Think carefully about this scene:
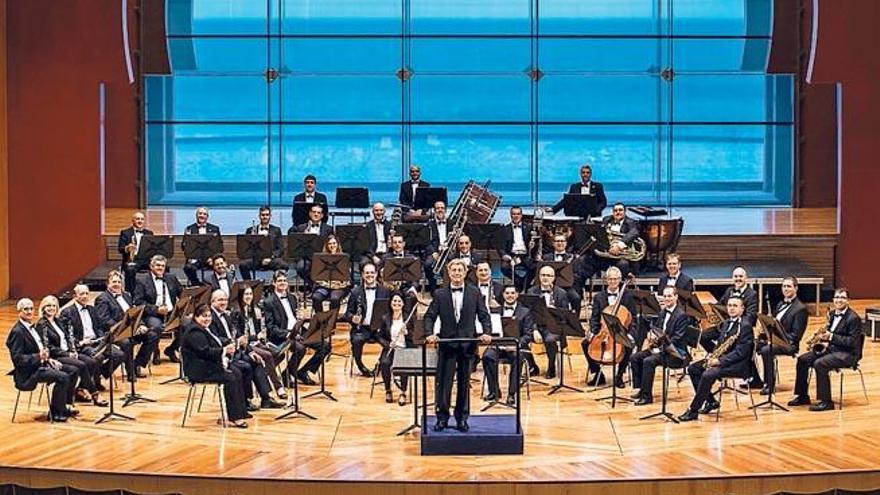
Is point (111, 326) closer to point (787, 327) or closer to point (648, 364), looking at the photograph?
point (648, 364)

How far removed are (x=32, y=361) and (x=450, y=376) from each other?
3.01 meters

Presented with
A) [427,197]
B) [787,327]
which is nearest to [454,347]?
[787,327]


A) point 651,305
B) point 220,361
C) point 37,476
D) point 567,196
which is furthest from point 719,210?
point 37,476

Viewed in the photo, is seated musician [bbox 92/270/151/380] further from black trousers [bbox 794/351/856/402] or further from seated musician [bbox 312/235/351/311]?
black trousers [bbox 794/351/856/402]

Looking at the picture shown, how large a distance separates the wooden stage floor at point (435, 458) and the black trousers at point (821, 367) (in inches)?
9.9

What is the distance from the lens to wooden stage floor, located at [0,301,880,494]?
1152 cm

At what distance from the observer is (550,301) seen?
47.7 ft

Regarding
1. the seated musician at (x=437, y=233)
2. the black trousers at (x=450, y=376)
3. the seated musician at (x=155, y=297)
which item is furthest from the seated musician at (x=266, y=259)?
the black trousers at (x=450, y=376)

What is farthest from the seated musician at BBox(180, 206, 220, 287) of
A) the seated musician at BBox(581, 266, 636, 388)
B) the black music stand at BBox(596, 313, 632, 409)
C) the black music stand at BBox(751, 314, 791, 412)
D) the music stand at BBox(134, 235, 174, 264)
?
the black music stand at BBox(751, 314, 791, 412)

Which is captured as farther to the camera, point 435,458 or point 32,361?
point 32,361

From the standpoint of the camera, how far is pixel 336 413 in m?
13.5

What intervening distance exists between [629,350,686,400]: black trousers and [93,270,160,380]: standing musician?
3888mm

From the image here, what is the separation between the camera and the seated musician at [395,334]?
13.8 metres

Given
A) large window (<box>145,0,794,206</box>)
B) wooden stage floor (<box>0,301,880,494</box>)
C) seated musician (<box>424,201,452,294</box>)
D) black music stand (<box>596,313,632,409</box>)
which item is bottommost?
wooden stage floor (<box>0,301,880,494</box>)
